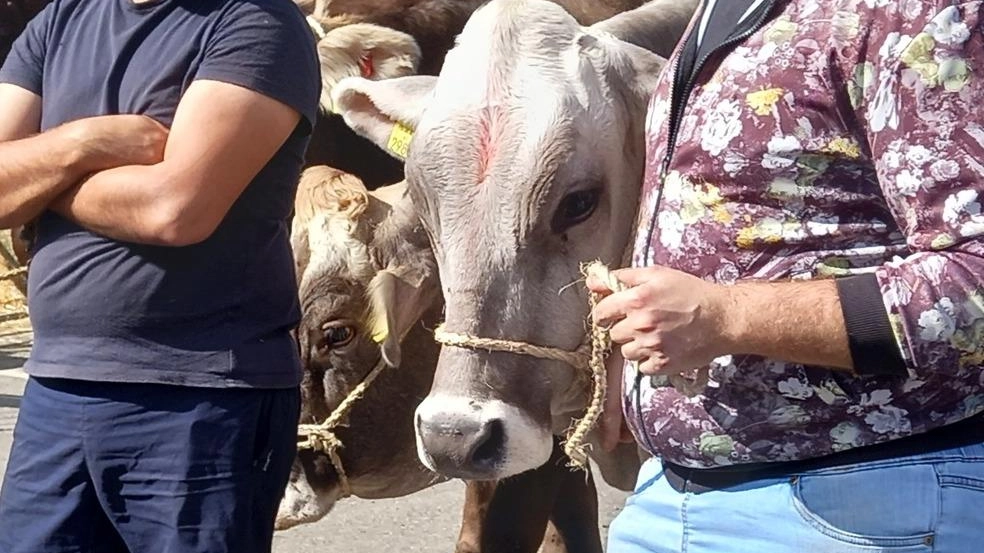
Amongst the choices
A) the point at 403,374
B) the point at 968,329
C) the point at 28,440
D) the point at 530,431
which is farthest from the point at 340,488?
the point at 968,329

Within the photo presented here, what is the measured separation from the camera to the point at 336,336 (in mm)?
3578

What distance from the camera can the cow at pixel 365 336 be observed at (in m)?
3.53

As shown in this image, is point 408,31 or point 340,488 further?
point 408,31

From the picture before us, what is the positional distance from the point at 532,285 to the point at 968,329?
898 mm

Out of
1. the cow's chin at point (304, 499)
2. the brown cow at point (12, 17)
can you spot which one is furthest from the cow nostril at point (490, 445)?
the brown cow at point (12, 17)

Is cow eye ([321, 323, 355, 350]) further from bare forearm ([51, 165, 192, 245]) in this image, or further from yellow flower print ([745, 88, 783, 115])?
yellow flower print ([745, 88, 783, 115])

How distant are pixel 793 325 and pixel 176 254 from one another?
49.1 inches

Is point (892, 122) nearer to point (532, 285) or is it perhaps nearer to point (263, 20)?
point (532, 285)

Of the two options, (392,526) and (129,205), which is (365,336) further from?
(392,526)

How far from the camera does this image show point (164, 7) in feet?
8.34

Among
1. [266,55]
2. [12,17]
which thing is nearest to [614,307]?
[266,55]

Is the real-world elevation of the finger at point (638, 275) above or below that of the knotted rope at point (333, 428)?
above

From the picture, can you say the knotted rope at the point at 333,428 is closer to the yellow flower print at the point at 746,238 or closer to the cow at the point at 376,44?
the cow at the point at 376,44

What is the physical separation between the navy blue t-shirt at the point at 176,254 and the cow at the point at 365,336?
0.92m
